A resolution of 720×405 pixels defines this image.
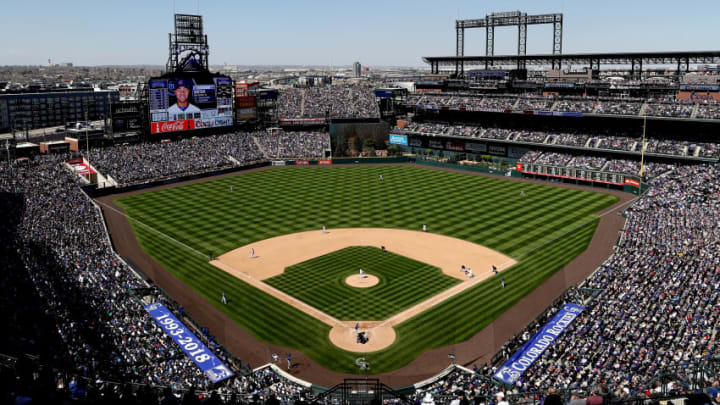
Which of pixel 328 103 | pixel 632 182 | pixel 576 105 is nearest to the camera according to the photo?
pixel 632 182

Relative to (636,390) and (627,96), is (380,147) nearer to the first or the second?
(627,96)

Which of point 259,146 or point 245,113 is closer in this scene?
point 259,146

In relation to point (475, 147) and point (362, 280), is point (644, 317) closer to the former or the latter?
point (362, 280)

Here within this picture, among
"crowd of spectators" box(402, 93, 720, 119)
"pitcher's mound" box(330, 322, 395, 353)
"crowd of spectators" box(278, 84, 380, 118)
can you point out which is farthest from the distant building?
"pitcher's mound" box(330, 322, 395, 353)

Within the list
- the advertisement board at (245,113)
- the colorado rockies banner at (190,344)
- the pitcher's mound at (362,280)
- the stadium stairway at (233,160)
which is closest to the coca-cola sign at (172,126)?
the stadium stairway at (233,160)

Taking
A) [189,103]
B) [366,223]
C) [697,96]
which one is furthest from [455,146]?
[189,103]

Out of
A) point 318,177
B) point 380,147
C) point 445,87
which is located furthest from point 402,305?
point 445,87

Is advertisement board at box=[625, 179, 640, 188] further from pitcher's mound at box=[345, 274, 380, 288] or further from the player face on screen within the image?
the player face on screen
